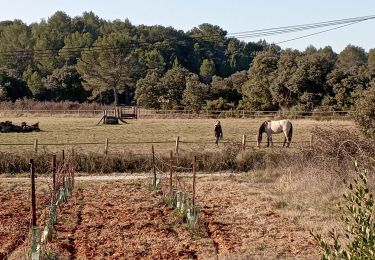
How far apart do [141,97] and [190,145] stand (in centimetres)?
2931

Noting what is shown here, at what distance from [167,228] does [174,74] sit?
43.0m

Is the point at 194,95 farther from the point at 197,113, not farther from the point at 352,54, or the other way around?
the point at 352,54

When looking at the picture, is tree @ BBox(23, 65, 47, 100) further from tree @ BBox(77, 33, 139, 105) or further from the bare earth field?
the bare earth field

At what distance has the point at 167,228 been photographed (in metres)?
11.0

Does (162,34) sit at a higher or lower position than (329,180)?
higher

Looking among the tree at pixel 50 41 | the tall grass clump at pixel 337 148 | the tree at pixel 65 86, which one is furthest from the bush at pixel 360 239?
the tree at pixel 65 86

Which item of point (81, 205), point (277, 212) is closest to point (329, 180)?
point (277, 212)

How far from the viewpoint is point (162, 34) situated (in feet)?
315

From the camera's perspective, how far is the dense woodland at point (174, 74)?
45156 millimetres

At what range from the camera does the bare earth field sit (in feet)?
30.6

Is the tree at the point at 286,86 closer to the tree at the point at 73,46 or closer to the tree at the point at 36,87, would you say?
the tree at the point at 36,87

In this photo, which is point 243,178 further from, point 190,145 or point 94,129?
point 94,129

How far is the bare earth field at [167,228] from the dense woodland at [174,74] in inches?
641

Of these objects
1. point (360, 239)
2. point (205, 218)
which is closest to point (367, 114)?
point (205, 218)
